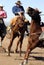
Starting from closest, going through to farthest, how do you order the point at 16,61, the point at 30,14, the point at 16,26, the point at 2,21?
the point at 30,14 < the point at 16,61 < the point at 16,26 < the point at 2,21

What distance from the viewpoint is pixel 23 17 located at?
1454cm

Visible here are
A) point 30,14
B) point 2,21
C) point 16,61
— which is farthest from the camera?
point 2,21

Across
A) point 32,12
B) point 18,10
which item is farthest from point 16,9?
point 32,12

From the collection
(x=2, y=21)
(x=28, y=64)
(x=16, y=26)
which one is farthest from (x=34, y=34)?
(x=2, y=21)

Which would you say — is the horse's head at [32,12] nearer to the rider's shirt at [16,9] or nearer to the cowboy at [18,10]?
the cowboy at [18,10]

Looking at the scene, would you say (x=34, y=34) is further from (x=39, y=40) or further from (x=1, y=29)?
(x=1, y=29)

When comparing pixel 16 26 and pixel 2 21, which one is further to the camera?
pixel 2 21

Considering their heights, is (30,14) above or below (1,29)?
above

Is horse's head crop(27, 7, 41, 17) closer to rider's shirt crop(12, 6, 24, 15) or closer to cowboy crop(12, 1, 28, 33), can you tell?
cowboy crop(12, 1, 28, 33)

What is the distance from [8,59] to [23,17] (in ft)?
5.93

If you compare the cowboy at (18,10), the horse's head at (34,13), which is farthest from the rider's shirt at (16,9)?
the horse's head at (34,13)

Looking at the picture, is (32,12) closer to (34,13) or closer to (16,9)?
(34,13)

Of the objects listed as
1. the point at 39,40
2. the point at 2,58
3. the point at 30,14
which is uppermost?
the point at 30,14

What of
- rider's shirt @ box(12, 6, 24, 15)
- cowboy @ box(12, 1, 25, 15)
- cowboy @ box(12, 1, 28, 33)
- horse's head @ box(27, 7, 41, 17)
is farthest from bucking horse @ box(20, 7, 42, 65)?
rider's shirt @ box(12, 6, 24, 15)
